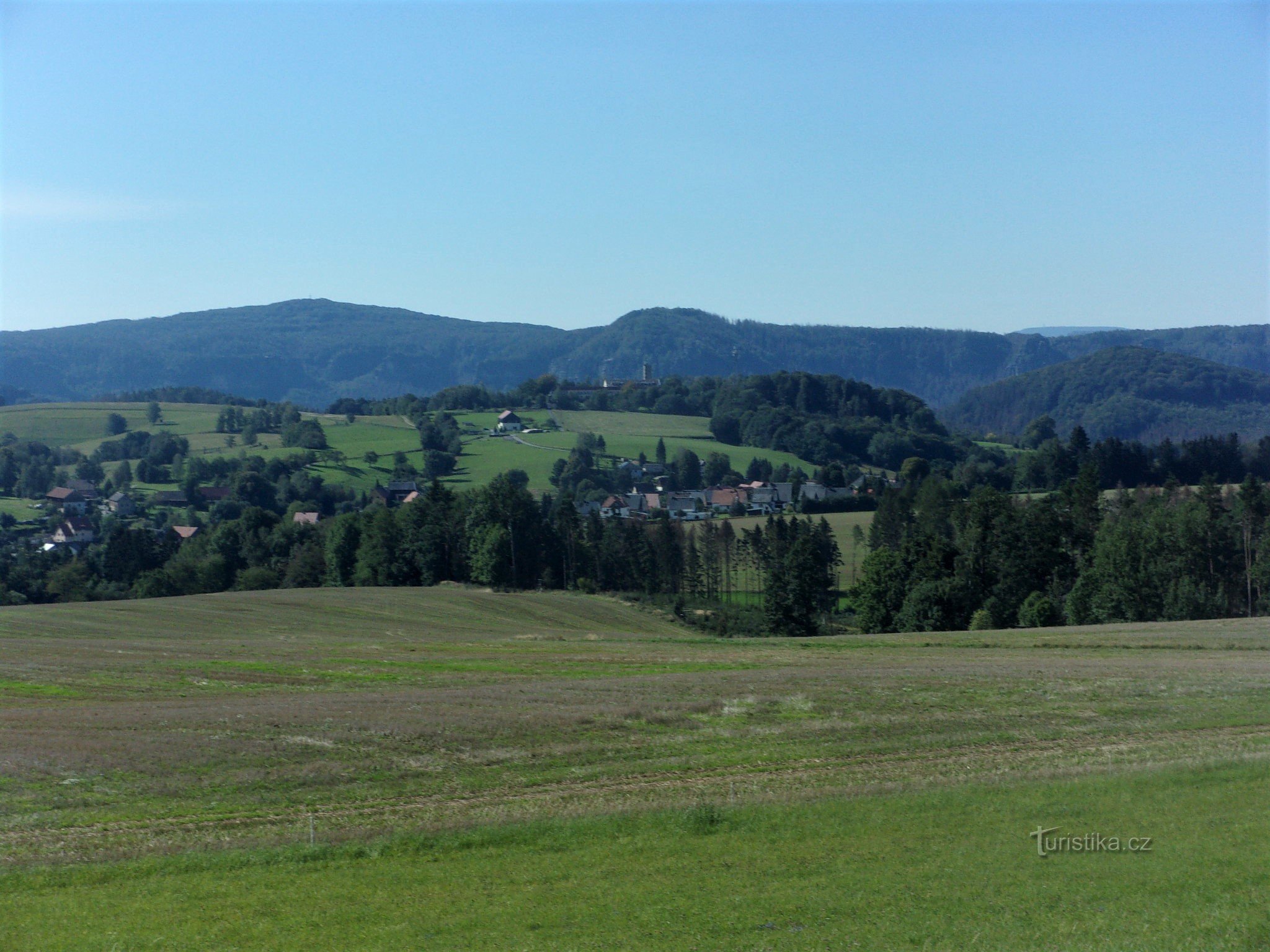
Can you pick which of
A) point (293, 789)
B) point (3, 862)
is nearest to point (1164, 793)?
point (293, 789)

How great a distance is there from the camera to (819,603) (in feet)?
310

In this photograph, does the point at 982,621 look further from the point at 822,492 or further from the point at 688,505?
the point at 822,492

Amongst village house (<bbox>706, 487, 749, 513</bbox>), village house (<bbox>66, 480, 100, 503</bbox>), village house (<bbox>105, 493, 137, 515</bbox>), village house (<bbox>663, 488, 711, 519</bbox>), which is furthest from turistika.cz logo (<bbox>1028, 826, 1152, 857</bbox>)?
village house (<bbox>66, 480, 100, 503</bbox>)

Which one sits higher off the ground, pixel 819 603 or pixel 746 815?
pixel 746 815

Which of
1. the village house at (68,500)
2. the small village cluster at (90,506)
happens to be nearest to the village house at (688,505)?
the small village cluster at (90,506)

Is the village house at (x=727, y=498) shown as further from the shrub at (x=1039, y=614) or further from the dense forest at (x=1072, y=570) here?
the shrub at (x=1039, y=614)

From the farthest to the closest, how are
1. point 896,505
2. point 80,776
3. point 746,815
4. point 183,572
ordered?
point 896,505, point 183,572, point 80,776, point 746,815

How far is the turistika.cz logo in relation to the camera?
18.9 metres

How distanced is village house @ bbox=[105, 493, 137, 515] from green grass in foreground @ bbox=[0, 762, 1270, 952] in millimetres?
149617

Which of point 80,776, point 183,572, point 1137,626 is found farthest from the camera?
point 183,572

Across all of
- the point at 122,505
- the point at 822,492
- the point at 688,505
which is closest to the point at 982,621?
the point at 688,505

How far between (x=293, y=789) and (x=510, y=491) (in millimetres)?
88650

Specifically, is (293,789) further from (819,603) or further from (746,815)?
(819,603)

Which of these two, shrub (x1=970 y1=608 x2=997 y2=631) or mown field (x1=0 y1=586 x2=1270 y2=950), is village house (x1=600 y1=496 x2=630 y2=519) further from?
mown field (x1=0 y1=586 x2=1270 y2=950)
